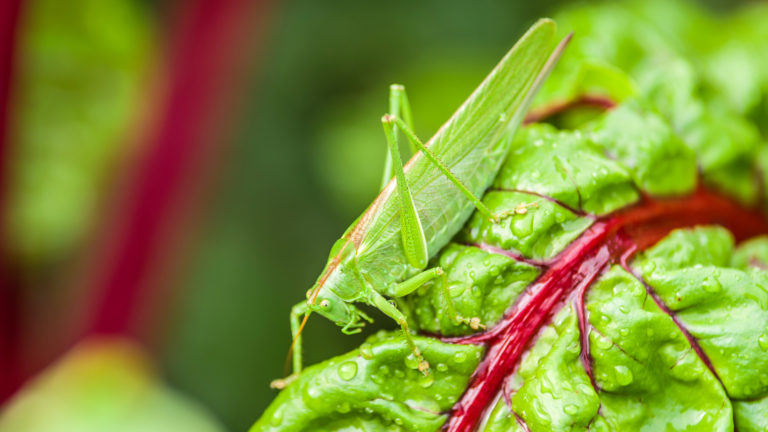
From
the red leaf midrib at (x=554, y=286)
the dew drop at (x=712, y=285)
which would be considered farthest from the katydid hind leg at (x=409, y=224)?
Result: the dew drop at (x=712, y=285)

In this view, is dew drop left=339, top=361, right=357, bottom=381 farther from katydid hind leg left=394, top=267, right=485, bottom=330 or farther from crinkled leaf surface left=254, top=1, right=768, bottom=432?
katydid hind leg left=394, top=267, right=485, bottom=330

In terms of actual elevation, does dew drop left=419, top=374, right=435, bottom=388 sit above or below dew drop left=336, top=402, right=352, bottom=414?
above

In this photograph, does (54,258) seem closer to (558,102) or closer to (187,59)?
(187,59)

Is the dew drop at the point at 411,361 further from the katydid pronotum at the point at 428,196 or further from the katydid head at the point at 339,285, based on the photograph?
the katydid head at the point at 339,285

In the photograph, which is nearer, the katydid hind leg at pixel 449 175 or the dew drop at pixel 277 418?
the dew drop at pixel 277 418

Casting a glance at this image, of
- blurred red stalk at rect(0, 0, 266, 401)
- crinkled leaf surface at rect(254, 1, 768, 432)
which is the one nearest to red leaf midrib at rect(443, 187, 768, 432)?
crinkled leaf surface at rect(254, 1, 768, 432)

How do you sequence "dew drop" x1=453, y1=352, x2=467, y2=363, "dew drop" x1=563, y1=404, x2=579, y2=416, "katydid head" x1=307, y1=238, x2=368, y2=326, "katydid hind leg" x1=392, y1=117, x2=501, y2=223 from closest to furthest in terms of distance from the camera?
"dew drop" x1=563, y1=404, x2=579, y2=416 < "dew drop" x1=453, y1=352, x2=467, y2=363 < "katydid hind leg" x1=392, y1=117, x2=501, y2=223 < "katydid head" x1=307, y1=238, x2=368, y2=326

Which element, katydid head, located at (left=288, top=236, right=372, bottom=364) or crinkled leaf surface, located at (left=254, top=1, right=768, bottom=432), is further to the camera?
katydid head, located at (left=288, top=236, right=372, bottom=364)
